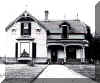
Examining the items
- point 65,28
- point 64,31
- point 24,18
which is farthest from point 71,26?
point 24,18

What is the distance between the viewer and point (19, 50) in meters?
35.2

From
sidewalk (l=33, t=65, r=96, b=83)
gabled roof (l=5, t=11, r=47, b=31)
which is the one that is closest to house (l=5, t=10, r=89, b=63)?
gabled roof (l=5, t=11, r=47, b=31)

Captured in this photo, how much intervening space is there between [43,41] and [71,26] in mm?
5061

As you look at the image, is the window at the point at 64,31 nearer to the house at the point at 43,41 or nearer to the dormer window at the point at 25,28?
the house at the point at 43,41

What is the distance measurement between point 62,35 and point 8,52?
7.67 metres

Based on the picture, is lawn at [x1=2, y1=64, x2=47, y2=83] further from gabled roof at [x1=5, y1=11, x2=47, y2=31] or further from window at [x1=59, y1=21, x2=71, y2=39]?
window at [x1=59, y1=21, x2=71, y2=39]

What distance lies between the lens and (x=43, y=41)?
36.6 metres

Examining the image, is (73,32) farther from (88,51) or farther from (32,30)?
(32,30)

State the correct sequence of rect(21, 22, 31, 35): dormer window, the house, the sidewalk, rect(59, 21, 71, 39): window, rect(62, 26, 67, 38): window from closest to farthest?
the sidewalk < the house < rect(21, 22, 31, 35): dormer window < rect(62, 26, 67, 38): window < rect(59, 21, 71, 39): window

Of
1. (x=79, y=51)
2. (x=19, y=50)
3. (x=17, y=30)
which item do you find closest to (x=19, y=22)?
(x=17, y=30)

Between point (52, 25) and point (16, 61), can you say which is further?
point (52, 25)

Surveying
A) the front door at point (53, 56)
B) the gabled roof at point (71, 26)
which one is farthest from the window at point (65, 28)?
the front door at point (53, 56)

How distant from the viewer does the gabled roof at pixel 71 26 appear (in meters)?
37.8

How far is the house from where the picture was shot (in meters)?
35.6
